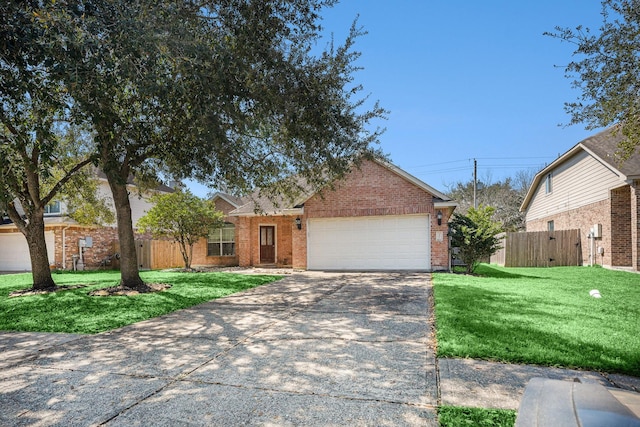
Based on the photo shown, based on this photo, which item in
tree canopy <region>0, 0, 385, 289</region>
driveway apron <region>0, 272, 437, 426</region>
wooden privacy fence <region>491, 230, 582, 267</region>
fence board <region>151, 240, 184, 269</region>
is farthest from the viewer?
fence board <region>151, 240, 184, 269</region>

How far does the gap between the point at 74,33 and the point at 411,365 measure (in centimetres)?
564

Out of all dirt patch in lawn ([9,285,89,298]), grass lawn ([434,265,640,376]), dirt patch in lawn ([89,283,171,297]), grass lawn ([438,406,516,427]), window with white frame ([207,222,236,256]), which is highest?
window with white frame ([207,222,236,256])

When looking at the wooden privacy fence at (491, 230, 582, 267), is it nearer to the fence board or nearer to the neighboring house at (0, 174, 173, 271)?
the fence board

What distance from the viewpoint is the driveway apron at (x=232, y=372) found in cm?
312

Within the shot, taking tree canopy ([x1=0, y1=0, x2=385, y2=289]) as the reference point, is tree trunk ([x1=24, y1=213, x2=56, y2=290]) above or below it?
below

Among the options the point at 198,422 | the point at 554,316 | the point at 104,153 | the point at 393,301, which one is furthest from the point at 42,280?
the point at 554,316

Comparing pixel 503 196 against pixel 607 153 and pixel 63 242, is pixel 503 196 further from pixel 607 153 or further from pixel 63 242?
pixel 63 242

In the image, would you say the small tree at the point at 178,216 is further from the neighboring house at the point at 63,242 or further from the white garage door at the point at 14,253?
the white garage door at the point at 14,253

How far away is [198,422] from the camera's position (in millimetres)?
2986

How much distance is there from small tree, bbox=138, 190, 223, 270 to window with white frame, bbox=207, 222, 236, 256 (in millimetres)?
3508

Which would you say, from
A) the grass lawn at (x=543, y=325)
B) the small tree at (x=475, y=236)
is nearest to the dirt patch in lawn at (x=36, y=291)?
the grass lawn at (x=543, y=325)

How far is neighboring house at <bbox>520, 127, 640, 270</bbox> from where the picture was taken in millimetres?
13773

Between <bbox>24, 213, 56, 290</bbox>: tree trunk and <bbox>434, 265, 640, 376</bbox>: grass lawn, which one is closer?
<bbox>434, 265, 640, 376</bbox>: grass lawn

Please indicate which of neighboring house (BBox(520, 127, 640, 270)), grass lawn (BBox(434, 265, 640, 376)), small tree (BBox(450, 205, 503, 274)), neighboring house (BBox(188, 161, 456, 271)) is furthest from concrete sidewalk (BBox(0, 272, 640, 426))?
neighboring house (BBox(520, 127, 640, 270))
